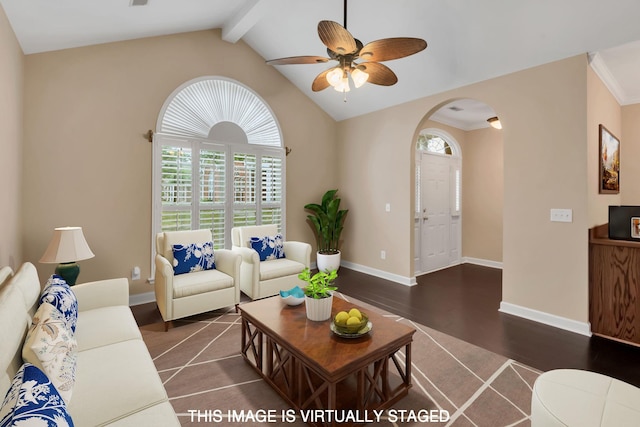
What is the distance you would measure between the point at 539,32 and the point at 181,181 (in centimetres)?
432

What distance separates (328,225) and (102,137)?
11.1 feet

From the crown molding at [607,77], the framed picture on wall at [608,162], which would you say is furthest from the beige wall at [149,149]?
the framed picture on wall at [608,162]

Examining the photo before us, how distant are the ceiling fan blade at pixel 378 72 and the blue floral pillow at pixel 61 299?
8.60 feet

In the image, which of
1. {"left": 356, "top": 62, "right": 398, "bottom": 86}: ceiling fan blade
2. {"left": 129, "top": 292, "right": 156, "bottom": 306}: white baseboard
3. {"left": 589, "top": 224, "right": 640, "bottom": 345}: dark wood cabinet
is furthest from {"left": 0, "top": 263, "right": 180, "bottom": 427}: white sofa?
{"left": 589, "top": 224, "right": 640, "bottom": 345}: dark wood cabinet

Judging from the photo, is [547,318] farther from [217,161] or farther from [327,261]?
[217,161]

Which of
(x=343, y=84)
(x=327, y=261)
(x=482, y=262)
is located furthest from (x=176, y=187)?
(x=482, y=262)

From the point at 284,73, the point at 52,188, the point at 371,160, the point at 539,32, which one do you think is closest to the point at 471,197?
the point at 371,160

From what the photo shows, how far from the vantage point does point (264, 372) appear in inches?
89.4

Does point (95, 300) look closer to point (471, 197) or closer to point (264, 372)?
point (264, 372)

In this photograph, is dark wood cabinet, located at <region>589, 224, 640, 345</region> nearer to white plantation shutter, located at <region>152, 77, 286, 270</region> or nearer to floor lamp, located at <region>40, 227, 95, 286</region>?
white plantation shutter, located at <region>152, 77, 286, 270</region>

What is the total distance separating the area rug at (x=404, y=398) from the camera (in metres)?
1.83

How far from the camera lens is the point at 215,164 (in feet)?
14.3

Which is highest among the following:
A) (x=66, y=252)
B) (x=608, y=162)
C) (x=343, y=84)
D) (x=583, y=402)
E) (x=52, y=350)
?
(x=343, y=84)

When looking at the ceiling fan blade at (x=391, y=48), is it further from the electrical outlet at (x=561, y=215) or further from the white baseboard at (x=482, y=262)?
the white baseboard at (x=482, y=262)
